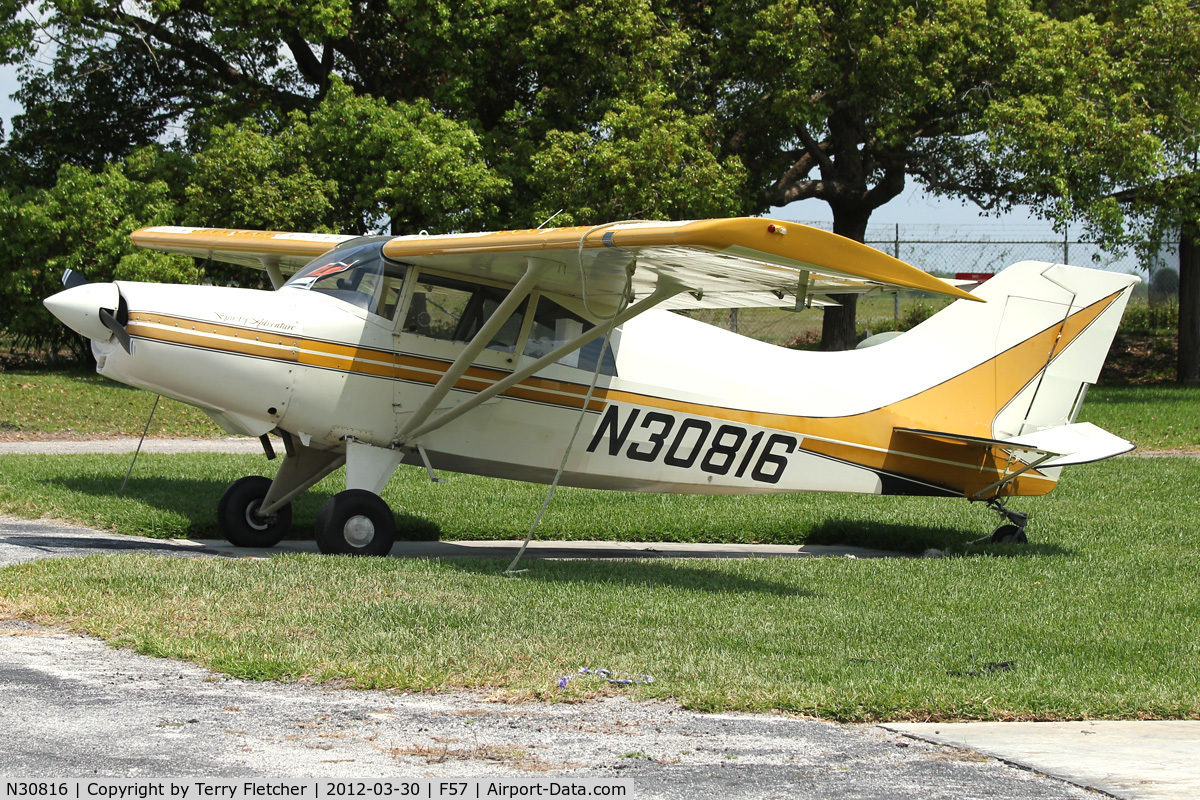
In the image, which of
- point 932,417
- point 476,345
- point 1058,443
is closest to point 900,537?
point 932,417

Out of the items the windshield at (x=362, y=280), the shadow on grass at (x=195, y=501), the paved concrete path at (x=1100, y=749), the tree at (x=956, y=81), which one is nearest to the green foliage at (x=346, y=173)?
the tree at (x=956, y=81)

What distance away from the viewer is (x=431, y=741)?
15.1ft

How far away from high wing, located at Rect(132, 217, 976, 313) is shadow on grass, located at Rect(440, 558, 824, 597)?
2.15 metres

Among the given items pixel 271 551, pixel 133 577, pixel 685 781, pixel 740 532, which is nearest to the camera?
pixel 685 781

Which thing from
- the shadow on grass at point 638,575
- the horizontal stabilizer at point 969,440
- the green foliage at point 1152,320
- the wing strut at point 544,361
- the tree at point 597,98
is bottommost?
the shadow on grass at point 638,575

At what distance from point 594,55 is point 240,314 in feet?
48.3

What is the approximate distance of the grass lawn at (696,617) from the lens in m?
5.65

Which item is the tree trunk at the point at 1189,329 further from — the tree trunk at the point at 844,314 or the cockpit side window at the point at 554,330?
the cockpit side window at the point at 554,330

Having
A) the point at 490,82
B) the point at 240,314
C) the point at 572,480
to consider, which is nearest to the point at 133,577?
the point at 240,314

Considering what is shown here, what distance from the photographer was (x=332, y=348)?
9.39 meters

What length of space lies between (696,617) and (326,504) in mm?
3530

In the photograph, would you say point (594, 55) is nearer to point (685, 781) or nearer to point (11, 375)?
point (11, 375)

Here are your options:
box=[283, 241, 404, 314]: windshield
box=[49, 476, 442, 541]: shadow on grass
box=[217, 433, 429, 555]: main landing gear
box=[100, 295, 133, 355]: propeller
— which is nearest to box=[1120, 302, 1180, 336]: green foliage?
box=[49, 476, 442, 541]: shadow on grass

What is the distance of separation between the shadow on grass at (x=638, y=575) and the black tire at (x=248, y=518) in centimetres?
210
